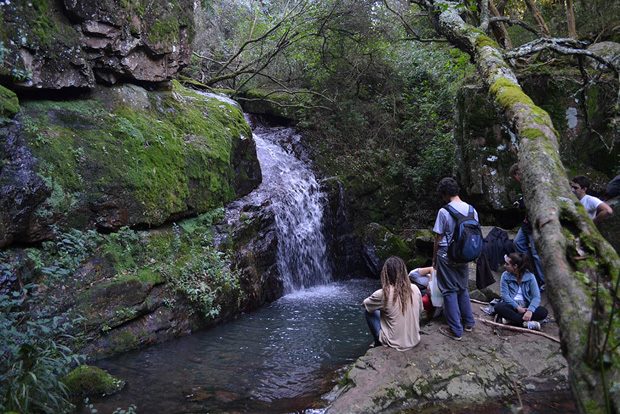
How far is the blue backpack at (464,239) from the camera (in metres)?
4.77

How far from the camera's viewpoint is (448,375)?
449 cm

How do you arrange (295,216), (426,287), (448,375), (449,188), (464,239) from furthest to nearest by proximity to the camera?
(295,216) < (426,287) < (449,188) < (464,239) < (448,375)

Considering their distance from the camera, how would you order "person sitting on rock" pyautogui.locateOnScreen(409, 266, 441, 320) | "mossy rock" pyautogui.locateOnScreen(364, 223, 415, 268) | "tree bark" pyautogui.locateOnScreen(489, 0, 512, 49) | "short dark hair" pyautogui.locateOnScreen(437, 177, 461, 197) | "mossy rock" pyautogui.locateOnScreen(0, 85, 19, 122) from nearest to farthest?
"short dark hair" pyautogui.locateOnScreen(437, 177, 461, 197)
"person sitting on rock" pyautogui.locateOnScreen(409, 266, 441, 320)
"mossy rock" pyautogui.locateOnScreen(0, 85, 19, 122)
"tree bark" pyautogui.locateOnScreen(489, 0, 512, 49)
"mossy rock" pyautogui.locateOnScreen(364, 223, 415, 268)

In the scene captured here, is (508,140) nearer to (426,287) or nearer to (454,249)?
(426,287)

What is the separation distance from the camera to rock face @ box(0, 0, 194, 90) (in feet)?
22.3

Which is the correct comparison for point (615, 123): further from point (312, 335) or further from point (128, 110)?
point (128, 110)

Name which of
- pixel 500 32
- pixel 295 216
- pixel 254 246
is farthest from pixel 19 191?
pixel 500 32

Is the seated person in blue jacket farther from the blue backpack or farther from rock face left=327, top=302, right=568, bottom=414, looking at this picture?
the blue backpack

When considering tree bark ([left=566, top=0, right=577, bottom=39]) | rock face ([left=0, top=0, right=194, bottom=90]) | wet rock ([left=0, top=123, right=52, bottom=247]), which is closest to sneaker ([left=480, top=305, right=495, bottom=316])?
wet rock ([left=0, top=123, right=52, bottom=247])

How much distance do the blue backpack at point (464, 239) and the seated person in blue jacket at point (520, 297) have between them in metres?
0.97

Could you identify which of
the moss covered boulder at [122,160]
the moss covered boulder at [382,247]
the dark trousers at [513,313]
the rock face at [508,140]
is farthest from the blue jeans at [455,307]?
the moss covered boulder at [382,247]

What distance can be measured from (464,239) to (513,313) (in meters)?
1.35

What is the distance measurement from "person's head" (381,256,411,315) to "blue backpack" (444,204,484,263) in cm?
58

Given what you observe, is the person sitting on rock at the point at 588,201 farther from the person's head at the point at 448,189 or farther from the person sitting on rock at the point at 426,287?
the person sitting on rock at the point at 426,287
